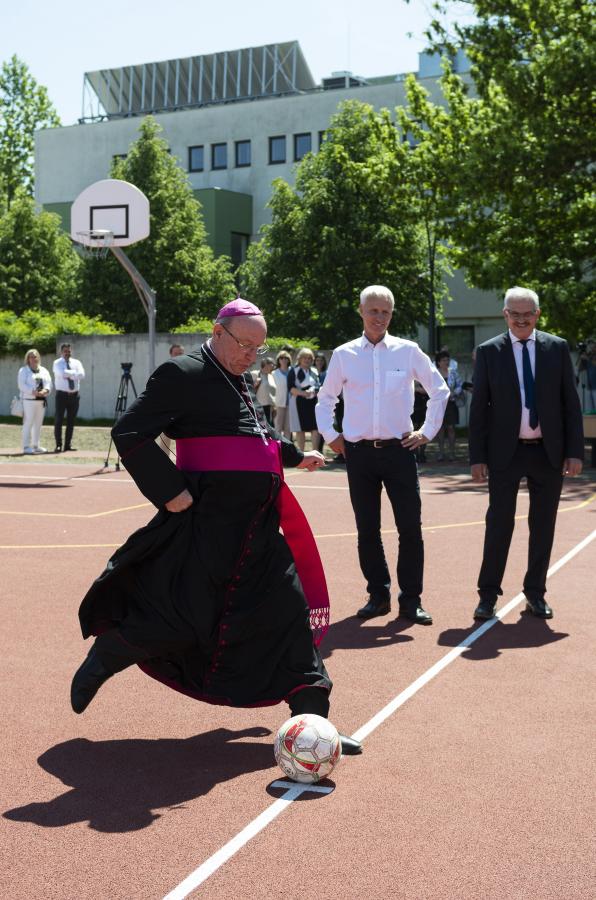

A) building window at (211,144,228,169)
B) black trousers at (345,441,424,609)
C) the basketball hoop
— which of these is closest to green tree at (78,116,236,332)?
building window at (211,144,228,169)

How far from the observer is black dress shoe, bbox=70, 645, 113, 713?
526 centimetres

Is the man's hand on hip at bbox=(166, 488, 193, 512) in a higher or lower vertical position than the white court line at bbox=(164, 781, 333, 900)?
higher

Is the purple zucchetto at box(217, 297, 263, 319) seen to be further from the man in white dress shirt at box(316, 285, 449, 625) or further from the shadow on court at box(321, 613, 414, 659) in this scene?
the man in white dress shirt at box(316, 285, 449, 625)

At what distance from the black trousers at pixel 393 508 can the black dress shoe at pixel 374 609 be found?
0.10 ft

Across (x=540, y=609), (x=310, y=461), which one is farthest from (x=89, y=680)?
(x=540, y=609)

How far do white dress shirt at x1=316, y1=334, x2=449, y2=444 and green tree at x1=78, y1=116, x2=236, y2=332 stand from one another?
4175cm

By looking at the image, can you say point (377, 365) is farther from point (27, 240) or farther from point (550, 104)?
point (27, 240)

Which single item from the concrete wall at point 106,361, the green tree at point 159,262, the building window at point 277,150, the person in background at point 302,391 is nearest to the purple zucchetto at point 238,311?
the person in background at point 302,391

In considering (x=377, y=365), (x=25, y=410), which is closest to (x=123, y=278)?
(x=25, y=410)

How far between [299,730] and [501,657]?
8.02 ft

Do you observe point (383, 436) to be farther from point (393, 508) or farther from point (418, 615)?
point (418, 615)

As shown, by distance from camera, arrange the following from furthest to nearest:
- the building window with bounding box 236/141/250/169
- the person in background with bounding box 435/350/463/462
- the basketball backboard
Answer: the building window with bounding box 236/141/250/169 < the basketball backboard < the person in background with bounding box 435/350/463/462

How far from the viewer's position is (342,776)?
4867mm

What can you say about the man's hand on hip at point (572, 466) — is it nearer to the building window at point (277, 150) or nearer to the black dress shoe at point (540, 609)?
the black dress shoe at point (540, 609)
